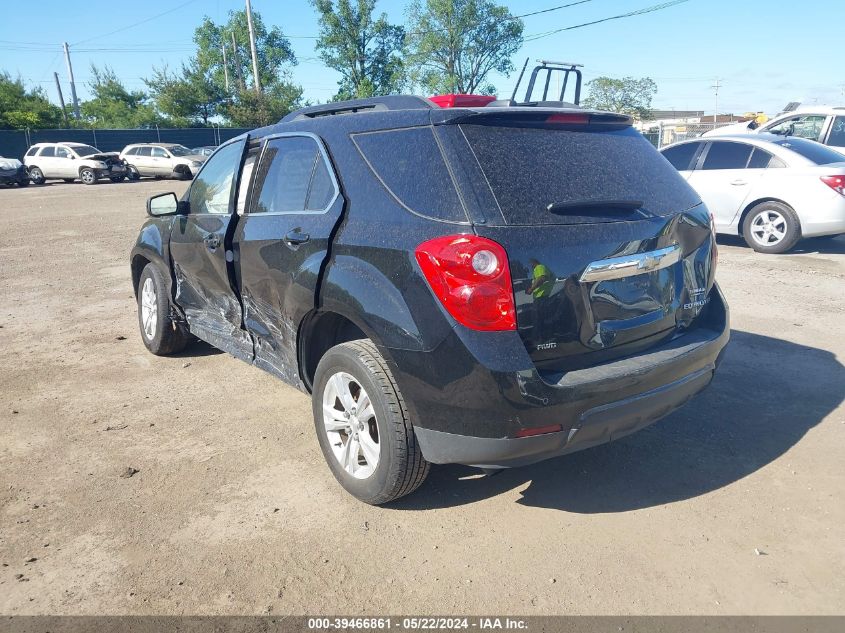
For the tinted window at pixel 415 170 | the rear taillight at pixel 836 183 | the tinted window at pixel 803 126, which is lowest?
the rear taillight at pixel 836 183

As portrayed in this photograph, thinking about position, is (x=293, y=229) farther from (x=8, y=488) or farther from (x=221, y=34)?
(x=221, y=34)

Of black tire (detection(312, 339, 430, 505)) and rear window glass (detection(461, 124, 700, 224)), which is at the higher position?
rear window glass (detection(461, 124, 700, 224))

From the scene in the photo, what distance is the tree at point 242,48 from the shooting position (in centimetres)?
7331

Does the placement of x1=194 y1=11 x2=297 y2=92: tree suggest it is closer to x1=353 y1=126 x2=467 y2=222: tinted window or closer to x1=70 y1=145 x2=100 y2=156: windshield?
x1=70 y1=145 x2=100 y2=156: windshield

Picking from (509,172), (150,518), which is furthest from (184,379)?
(509,172)

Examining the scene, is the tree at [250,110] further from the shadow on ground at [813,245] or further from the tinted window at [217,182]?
the tinted window at [217,182]

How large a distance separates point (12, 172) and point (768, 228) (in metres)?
26.9

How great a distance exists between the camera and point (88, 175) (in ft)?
89.4

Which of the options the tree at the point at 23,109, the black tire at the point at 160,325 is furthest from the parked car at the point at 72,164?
the black tire at the point at 160,325

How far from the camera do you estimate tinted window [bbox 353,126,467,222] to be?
2.76 m

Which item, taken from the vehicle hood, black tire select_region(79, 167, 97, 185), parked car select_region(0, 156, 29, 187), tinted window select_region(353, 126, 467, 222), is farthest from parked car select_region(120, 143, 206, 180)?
tinted window select_region(353, 126, 467, 222)

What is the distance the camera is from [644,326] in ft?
9.76

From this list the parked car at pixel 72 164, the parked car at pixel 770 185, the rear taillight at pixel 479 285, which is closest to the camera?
the rear taillight at pixel 479 285

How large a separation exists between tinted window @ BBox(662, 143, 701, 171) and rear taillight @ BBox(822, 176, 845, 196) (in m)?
1.96
